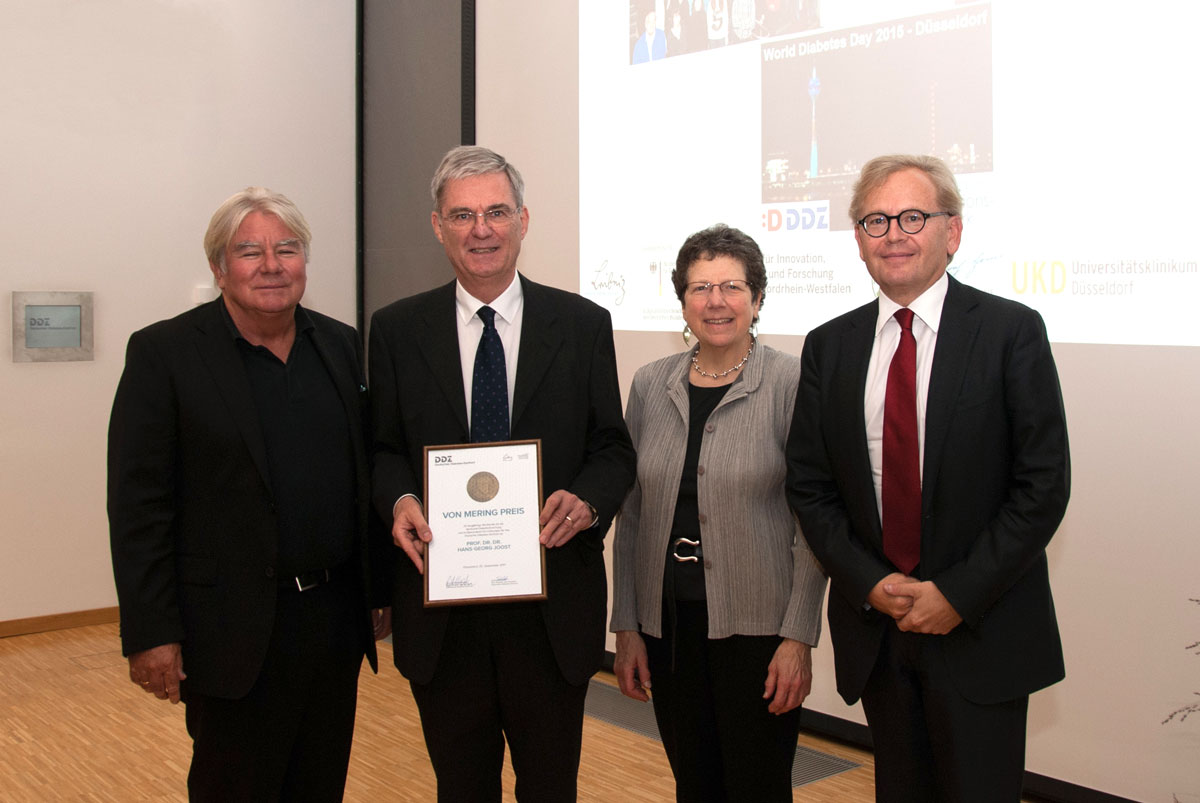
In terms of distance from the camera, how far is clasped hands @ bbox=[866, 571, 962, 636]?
1858 millimetres

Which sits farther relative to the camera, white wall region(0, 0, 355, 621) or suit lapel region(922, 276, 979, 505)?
white wall region(0, 0, 355, 621)

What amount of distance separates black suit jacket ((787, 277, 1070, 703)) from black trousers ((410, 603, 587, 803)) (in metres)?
0.58

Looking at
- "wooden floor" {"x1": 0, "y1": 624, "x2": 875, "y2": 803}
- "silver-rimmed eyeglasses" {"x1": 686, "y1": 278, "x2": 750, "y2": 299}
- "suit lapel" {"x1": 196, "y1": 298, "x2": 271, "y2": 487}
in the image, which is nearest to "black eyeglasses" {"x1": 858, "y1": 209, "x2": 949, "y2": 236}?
"silver-rimmed eyeglasses" {"x1": 686, "y1": 278, "x2": 750, "y2": 299}

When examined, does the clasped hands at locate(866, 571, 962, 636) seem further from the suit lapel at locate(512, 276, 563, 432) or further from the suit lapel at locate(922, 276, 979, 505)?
the suit lapel at locate(512, 276, 563, 432)

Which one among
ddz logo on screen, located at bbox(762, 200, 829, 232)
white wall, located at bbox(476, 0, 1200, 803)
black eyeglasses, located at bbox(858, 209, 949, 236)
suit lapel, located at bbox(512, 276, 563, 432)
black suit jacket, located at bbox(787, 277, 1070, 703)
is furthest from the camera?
ddz logo on screen, located at bbox(762, 200, 829, 232)

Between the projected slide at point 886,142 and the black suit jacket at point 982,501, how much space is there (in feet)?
4.58

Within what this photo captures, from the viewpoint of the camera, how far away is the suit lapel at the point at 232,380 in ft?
6.72

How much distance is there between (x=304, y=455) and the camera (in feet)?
6.95

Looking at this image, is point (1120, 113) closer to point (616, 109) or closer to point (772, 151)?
point (772, 151)

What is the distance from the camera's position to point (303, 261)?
7.16ft

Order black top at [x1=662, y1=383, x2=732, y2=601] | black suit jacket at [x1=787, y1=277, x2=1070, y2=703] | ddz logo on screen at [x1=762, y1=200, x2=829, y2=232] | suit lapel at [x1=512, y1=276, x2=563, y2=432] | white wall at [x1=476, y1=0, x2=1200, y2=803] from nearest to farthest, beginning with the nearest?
1. black suit jacket at [x1=787, y1=277, x2=1070, y2=703]
2. suit lapel at [x1=512, y1=276, x2=563, y2=432]
3. black top at [x1=662, y1=383, x2=732, y2=601]
4. white wall at [x1=476, y1=0, x2=1200, y2=803]
5. ddz logo on screen at [x1=762, y1=200, x2=829, y2=232]

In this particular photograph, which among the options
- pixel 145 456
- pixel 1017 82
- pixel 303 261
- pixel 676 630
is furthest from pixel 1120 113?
pixel 145 456

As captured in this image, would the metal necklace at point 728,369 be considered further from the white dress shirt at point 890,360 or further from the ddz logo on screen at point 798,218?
the ddz logo on screen at point 798,218

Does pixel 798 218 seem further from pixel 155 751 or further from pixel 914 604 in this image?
pixel 155 751
